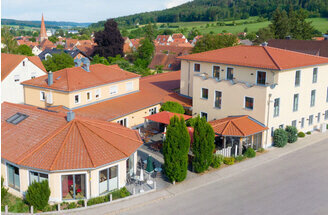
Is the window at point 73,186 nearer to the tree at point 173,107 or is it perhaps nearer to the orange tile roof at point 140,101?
the orange tile roof at point 140,101

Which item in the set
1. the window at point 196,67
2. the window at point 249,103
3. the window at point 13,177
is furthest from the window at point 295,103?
the window at point 13,177

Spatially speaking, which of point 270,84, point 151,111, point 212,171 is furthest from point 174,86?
point 212,171

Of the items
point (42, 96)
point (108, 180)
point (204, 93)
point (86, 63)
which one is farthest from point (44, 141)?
point (204, 93)

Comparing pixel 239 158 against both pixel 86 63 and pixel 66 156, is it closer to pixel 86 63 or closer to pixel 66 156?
pixel 66 156

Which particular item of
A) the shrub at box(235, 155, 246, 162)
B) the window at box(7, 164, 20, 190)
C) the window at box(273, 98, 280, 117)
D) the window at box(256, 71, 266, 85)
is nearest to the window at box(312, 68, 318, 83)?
the window at box(273, 98, 280, 117)

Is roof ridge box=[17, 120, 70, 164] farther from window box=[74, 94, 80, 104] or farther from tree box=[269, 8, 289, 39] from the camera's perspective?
tree box=[269, 8, 289, 39]
